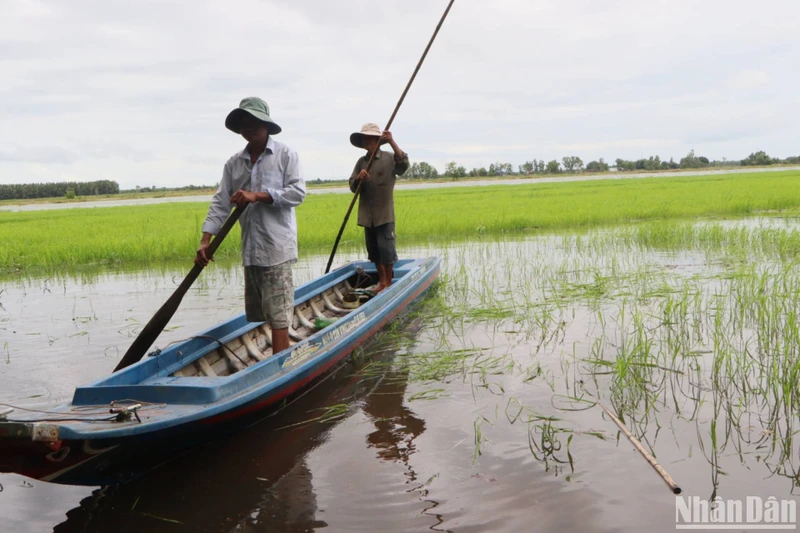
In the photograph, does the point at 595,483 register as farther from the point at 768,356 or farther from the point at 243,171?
the point at 243,171

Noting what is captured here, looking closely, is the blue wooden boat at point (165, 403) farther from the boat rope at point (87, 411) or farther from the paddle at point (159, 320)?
the paddle at point (159, 320)

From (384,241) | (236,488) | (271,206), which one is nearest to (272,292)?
(271,206)

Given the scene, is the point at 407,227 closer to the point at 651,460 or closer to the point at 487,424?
the point at 487,424

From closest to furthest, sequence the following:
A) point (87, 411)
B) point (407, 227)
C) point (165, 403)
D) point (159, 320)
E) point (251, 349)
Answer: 1. point (87, 411)
2. point (165, 403)
3. point (159, 320)
4. point (251, 349)
5. point (407, 227)

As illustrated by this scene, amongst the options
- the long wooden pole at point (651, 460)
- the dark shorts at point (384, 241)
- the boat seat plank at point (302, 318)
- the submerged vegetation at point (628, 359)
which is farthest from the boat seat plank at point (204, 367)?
the dark shorts at point (384, 241)

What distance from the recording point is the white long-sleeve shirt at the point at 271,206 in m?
3.65

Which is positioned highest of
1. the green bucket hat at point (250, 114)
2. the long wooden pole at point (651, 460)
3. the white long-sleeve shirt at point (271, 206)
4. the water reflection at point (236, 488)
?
the green bucket hat at point (250, 114)

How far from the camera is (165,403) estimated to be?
2.95 m

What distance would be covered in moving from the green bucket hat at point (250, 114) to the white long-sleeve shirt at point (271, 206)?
123mm

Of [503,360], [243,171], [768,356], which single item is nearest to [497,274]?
[503,360]

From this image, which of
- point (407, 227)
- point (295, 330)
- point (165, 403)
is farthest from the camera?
point (407, 227)

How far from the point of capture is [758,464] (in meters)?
2.74

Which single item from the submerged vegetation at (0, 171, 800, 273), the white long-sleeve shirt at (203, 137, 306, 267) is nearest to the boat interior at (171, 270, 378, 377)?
the white long-sleeve shirt at (203, 137, 306, 267)

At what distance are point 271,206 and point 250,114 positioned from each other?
1.73 feet
